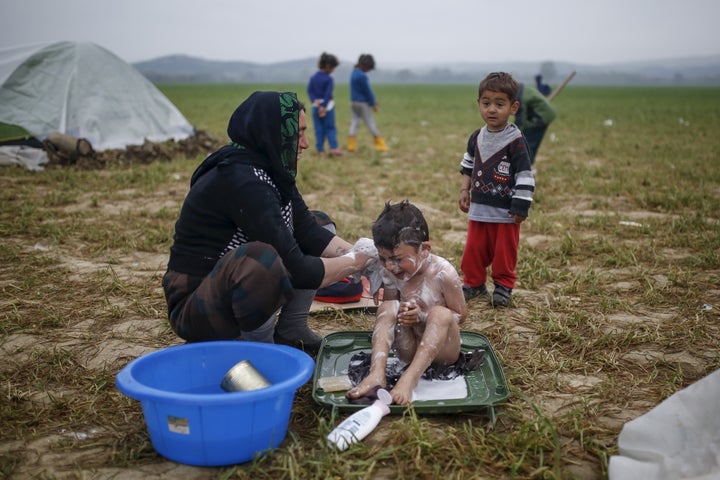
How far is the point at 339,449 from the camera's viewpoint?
7.34ft

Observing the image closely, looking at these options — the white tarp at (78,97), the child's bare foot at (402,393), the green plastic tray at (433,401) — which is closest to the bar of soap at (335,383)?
the green plastic tray at (433,401)

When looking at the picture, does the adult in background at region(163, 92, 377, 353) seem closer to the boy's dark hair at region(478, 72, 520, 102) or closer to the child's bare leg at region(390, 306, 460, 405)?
the child's bare leg at region(390, 306, 460, 405)

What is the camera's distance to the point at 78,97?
9.82 m

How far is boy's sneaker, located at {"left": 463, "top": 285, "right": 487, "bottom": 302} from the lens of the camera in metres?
4.16

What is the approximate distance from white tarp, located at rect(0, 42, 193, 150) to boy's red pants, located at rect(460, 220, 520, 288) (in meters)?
7.41

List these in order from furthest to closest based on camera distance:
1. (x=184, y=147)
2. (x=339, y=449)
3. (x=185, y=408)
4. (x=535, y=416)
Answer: (x=184, y=147), (x=535, y=416), (x=339, y=449), (x=185, y=408)

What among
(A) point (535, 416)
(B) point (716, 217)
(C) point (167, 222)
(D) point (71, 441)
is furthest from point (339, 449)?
(B) point (716, 217)

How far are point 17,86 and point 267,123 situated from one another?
28.3ft

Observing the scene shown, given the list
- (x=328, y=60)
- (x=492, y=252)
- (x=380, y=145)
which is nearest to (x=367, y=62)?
(x=328, y=60)

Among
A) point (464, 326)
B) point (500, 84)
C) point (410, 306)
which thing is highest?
point (500, 84)

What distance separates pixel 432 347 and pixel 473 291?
61.2 inches

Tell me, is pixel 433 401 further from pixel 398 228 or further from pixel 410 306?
pixel 398 228

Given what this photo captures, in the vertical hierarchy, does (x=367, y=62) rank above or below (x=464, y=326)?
above

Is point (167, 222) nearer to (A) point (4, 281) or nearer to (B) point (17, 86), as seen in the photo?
(A) point (4, 281)
